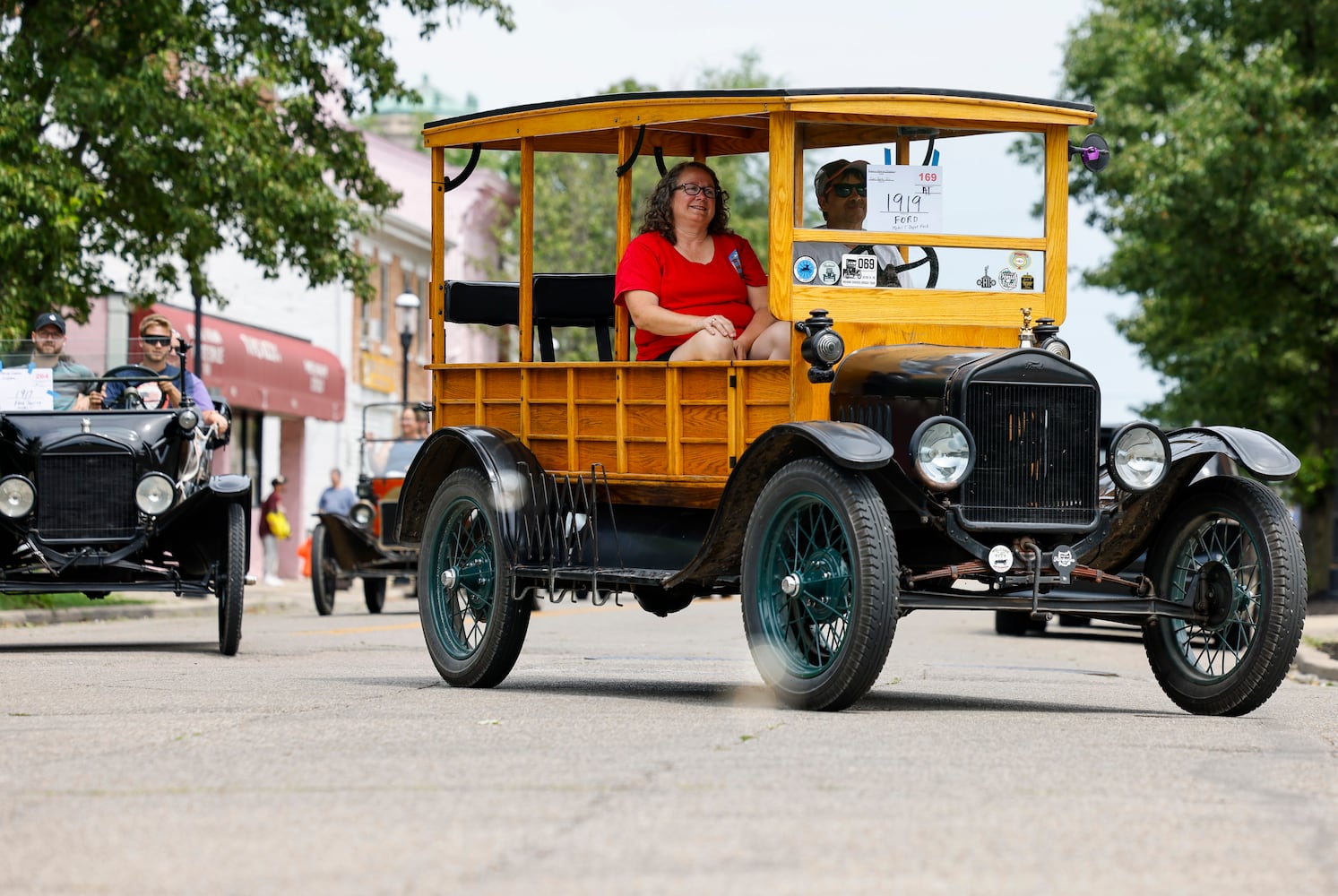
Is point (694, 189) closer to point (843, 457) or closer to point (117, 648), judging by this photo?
point (843, 457)

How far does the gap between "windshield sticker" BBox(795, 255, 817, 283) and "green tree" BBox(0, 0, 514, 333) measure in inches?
480

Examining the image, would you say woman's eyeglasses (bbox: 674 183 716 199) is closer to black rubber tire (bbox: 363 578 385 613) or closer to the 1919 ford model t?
the 1919 ford model t

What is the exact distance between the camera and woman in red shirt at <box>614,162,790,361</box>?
9.81m

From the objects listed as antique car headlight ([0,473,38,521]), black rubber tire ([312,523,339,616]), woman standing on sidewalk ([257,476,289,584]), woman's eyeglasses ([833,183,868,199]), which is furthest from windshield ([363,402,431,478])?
woman's eyeglasses ([833,183,868,199])

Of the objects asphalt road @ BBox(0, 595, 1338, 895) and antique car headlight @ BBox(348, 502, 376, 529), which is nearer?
asphalt road @ BBox(0, 595, 1338, 895)

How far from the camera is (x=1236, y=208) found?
30.9 metres

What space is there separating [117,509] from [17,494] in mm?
583

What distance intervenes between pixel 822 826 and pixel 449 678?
510 cm

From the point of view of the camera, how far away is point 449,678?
10258 mm

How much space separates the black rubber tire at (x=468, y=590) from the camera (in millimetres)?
9930

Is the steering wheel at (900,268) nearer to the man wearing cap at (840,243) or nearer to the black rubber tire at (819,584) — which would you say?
the man wearing cap at (840,243)

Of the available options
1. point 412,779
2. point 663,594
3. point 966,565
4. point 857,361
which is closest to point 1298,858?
point 412,779

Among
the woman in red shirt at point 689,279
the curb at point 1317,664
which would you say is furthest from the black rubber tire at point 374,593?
the woman in red shirt at point 689,279

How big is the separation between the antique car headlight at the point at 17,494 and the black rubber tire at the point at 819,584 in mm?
6139
